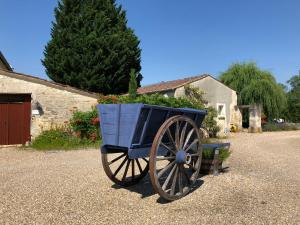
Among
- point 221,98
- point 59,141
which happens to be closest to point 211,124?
point 221,98

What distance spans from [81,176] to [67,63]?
14420 millimetres

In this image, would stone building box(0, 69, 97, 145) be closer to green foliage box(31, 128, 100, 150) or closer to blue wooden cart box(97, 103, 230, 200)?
green foliage box(31, 128, 100, 150)

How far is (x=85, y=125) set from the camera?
45.2 feet

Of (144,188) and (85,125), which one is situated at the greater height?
(85,125)

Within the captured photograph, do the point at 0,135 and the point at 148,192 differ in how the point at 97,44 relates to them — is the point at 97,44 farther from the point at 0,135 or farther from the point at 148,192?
the point at 148,192

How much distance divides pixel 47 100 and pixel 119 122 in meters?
9.32

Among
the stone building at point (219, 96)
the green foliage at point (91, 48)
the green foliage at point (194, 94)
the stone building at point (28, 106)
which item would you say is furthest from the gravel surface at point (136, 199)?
the stone building at point (219, 96)

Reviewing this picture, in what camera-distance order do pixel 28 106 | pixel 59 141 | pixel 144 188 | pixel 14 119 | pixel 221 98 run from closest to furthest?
pixel 144 188
pixel 59 141
pixel 14 119
pixel 28 106
pixel 221 98

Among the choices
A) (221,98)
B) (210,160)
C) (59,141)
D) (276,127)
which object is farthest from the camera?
(276,127)

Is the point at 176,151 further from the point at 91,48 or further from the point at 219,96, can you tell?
the point at 219,96

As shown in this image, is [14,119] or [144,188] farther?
[14,119]

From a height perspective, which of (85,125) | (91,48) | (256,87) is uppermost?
(91,48)

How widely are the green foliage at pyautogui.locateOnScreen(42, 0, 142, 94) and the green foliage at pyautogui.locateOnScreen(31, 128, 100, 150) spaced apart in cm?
679

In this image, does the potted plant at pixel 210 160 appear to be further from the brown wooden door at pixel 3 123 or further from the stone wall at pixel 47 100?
the brown wooden door at pixel 3 123
